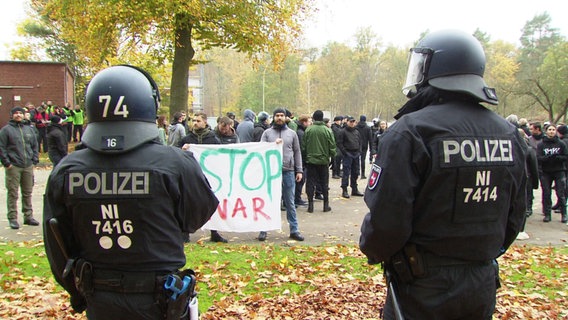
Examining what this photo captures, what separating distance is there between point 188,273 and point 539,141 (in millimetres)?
10226

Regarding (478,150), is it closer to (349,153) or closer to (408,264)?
(408,264)

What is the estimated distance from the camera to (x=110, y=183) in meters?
2.52

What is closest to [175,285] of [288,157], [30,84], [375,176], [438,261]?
[375,176]

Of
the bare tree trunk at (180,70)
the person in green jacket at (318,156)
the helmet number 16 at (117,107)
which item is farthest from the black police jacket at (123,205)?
the bare tree trunk at (180,70)

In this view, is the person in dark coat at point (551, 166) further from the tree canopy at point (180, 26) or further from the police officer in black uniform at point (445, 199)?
the tree canopy at point (180, 26)

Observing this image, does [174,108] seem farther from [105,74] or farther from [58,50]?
[58,50]

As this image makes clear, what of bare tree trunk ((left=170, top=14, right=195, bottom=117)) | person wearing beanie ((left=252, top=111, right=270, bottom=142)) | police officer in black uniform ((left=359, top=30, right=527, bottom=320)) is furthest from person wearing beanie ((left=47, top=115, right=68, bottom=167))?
police officer in black uniform ((left=359, top=30, right=527, bottom=320))

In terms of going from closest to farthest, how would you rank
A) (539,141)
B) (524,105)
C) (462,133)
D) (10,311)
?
1. (462,133)
2. (10,311)
3. (539,141)
4. (524,105)

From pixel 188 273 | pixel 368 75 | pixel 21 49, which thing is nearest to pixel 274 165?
pixel 188 273

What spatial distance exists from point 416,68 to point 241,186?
5.37 m

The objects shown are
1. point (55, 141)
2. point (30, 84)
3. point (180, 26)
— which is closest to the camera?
point (55, 141)

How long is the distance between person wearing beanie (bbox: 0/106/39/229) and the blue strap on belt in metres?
7.49

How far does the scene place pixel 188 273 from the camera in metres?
2.70

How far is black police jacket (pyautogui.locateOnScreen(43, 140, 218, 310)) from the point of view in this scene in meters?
2.52
